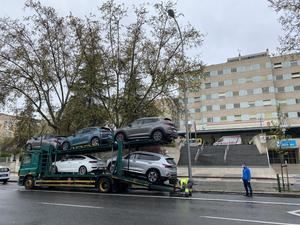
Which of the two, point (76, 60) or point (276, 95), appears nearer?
point (76, 60)

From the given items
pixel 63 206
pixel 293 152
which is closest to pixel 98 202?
pixel 63 206

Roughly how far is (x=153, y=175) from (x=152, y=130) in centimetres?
235

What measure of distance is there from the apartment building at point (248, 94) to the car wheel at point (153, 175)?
41568 mm

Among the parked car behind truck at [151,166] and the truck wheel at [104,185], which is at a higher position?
the parked car behind truck at [151,166]

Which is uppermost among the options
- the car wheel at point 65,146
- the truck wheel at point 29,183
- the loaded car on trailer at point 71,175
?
the car wheel at point 65,146

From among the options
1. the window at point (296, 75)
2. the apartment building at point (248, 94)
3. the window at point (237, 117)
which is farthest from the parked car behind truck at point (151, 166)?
the window at point (296, 75)

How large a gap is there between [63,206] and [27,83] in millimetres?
18024

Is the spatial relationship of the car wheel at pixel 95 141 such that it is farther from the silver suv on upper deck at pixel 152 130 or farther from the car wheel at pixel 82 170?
the car wheel at pixel 82 170

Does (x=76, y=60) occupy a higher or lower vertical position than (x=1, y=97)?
higher

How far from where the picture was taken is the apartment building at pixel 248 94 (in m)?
55.7

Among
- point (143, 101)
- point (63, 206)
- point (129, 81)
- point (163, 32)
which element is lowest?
point (63, 206)

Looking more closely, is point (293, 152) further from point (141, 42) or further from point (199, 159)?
point (141, 42)

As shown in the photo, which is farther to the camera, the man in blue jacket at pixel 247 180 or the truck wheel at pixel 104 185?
the truck wheel at pixel 104 185

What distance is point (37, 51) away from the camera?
81.8 ft
